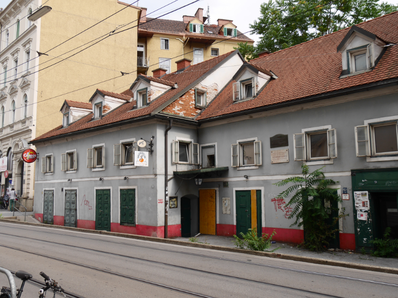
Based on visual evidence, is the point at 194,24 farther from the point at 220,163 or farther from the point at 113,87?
the point at 220,163

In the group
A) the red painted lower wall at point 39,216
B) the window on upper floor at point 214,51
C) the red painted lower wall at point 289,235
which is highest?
the window on upper floor at point 214,51

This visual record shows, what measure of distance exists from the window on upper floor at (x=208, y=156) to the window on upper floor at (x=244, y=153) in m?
1.57

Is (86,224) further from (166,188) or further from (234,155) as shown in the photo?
(234,155)

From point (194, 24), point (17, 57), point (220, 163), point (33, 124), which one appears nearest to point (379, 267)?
point (220, 163)

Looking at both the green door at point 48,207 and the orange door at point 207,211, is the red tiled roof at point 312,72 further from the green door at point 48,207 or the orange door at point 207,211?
the green door at point 48,207

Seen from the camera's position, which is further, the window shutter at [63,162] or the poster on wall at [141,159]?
the window shutter at [63,162]

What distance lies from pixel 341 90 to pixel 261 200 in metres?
5.68

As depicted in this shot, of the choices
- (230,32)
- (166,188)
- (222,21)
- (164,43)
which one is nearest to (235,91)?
(166,188)

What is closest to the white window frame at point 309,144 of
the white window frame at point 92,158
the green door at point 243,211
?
the green door at point 243,211

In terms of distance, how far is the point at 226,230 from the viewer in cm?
1752

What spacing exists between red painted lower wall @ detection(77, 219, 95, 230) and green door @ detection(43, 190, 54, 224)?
3444 millimetres

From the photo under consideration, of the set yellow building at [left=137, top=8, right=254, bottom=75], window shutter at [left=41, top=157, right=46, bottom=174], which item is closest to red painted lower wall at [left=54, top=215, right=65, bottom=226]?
window shutter at [left=41, top=157, right=46, bottom=174]

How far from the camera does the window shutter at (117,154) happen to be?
19562mm

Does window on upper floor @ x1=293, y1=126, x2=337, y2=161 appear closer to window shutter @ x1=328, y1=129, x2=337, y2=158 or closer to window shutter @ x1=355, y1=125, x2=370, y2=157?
window shutter @ x1=328, y1=129, x2=337, y2=158
